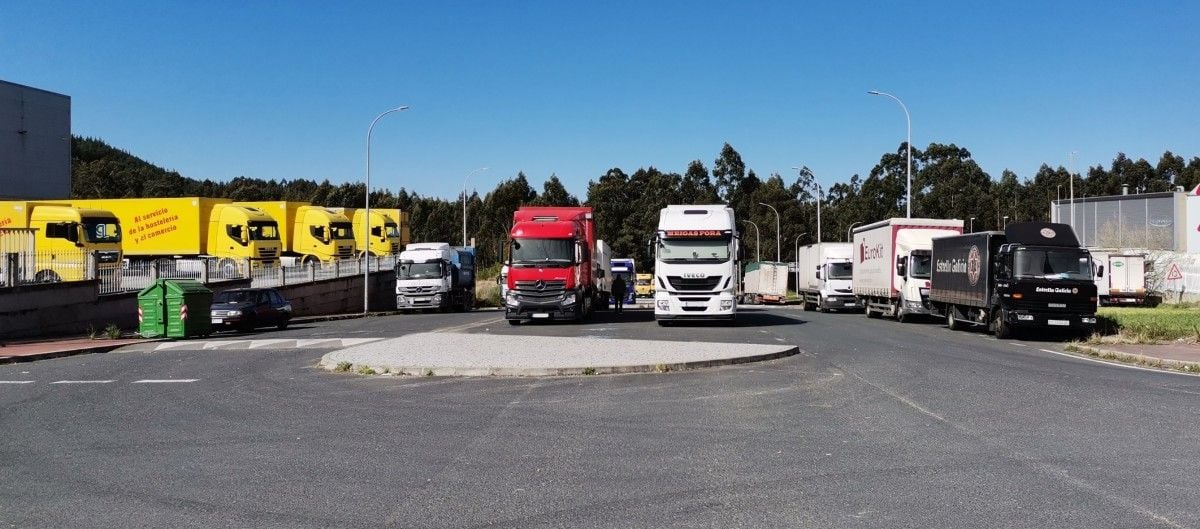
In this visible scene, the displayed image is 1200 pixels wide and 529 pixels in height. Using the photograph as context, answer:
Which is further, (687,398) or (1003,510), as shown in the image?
(687,398)

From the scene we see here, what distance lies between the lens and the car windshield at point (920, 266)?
3167 centimetres

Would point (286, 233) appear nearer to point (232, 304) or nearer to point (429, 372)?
point (232, 304)

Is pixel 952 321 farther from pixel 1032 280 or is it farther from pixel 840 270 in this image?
pixel 840 270

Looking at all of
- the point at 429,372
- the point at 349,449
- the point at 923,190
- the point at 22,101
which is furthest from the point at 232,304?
the point at 923,190

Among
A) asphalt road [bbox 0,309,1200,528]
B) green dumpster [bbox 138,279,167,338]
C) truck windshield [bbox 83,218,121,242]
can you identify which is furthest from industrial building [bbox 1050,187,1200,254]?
truck windshield [bbox 83,218,121,242]

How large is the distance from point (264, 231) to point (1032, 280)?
120ft

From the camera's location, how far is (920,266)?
104 ft

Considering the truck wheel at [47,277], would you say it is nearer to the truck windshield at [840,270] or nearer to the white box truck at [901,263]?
the white box truck at [901,263]

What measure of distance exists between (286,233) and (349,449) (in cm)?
4442

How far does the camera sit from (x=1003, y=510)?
6.42m

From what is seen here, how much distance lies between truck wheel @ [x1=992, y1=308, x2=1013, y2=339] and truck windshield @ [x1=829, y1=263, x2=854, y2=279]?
1628 centimetres

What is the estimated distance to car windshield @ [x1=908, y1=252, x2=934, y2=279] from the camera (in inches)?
1247

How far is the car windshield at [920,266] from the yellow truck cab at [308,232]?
103ft

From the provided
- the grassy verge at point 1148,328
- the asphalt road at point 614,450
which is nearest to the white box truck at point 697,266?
the grassy verge at point 1148,328
